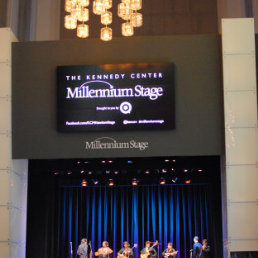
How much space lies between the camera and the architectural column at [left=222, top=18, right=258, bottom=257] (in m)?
11.1

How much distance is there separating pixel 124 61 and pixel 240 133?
2944mm

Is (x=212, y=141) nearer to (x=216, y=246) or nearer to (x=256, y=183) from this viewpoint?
(x=256, y=183)

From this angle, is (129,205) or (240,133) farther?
(129,205)

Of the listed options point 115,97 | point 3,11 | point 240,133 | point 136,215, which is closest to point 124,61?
point 115,97

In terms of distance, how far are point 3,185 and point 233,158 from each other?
4814 millimetres

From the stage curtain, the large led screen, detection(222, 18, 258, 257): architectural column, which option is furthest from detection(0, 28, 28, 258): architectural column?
the stage curtain

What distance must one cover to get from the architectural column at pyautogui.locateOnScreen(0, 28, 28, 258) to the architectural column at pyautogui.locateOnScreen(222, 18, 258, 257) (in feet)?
14.6

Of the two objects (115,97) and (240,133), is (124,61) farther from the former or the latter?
(240,133)

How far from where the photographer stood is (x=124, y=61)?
39.5 ft

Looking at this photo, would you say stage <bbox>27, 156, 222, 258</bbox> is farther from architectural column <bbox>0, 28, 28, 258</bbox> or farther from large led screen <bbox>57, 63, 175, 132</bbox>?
large led screen <bbox>57, 63, 175, 132</bbox>

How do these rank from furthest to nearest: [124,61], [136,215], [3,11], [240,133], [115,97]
Result: [136,215] < [3,11] < [124,61] < [115,97] < [240,133]

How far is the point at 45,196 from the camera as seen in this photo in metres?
15.7

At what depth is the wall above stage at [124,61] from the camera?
38.5ft

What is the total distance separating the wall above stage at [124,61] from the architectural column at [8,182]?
17cm
